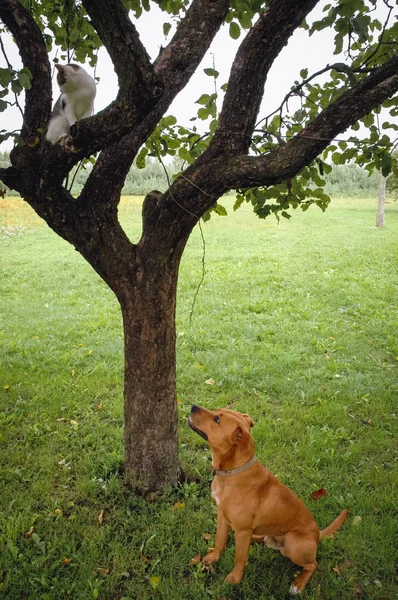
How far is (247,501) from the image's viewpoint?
272 cm

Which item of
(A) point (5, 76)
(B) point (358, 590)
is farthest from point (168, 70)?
(B) point (358, 590)

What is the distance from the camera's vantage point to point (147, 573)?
290cm

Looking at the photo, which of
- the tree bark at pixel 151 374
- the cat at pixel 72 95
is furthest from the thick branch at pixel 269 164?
the cat at pixel 72 95

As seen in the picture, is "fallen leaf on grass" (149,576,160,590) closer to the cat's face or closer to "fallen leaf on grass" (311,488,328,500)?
"fallen leaf on grass" (311,488,328,500)

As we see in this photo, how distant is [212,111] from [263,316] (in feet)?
15.9

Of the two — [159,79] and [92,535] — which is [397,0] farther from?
[92,535]

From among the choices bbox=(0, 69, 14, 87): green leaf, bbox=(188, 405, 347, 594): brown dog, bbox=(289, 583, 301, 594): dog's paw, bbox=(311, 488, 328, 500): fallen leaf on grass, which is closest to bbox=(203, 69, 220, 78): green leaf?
bbox=(0, 69, 14, 87): green leaf

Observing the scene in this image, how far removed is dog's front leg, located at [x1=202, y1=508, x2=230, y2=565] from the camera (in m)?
2.91

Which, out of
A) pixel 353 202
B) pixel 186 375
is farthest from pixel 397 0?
pixel 353 202

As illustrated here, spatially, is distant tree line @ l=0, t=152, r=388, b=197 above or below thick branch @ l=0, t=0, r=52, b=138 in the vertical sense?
above

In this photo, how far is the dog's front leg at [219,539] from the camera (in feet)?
9.55

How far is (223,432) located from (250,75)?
2416mm

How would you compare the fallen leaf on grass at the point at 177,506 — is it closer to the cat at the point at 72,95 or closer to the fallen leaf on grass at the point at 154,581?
the fallen leaf on grass at the point at 154,581

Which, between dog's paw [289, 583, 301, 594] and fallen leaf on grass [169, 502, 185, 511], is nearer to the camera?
dog's paw [289, 583, 301, 594]
